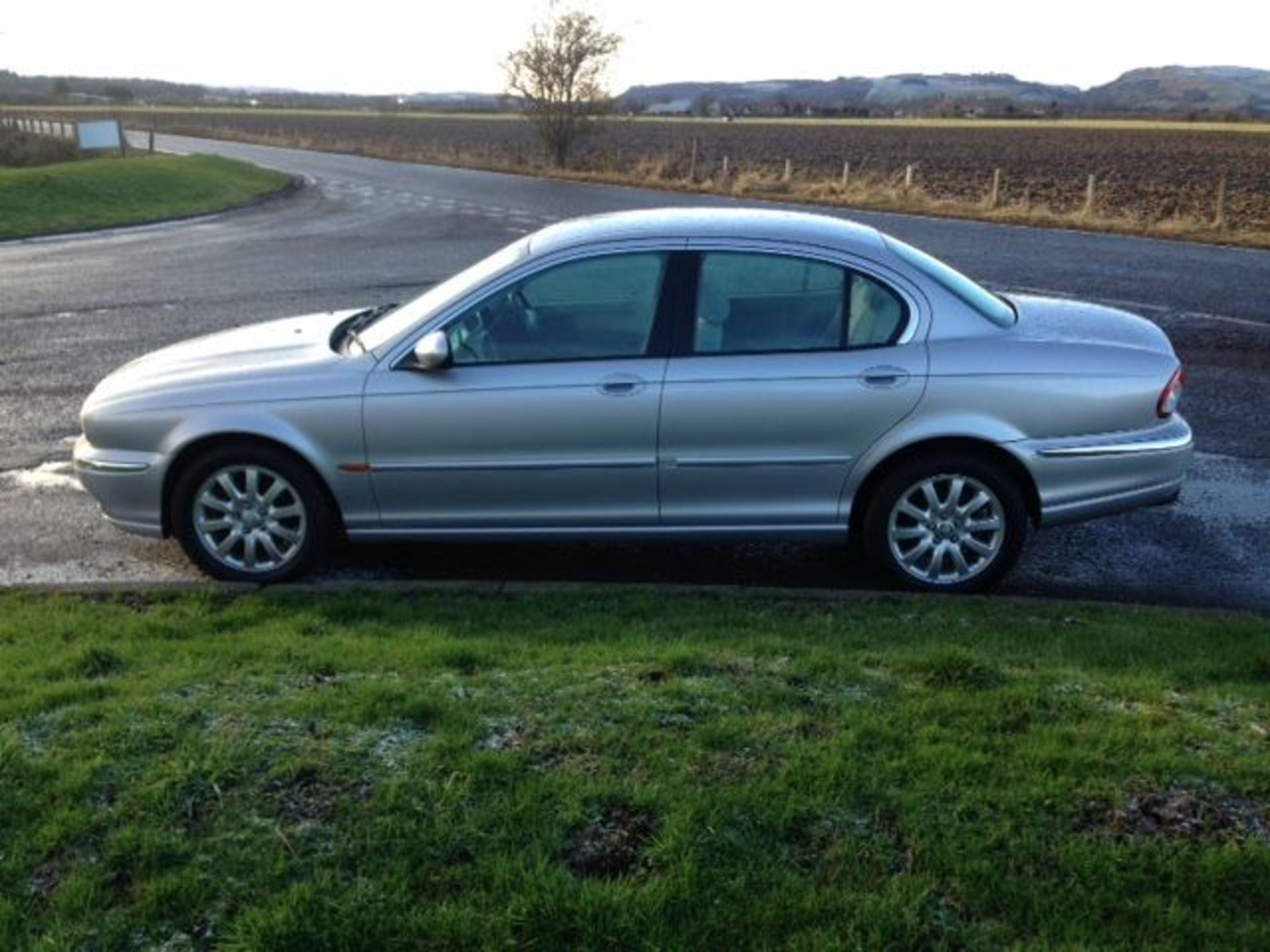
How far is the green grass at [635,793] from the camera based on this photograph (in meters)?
2.89

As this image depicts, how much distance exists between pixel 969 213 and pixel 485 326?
19.4 meters

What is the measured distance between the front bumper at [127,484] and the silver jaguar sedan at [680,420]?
0.01m

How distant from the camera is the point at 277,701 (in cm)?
392

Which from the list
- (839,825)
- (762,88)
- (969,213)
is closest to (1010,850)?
(839,825)

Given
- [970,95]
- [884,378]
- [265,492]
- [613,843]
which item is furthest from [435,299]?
[970,95]

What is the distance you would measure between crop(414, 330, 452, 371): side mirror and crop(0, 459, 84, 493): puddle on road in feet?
9.57

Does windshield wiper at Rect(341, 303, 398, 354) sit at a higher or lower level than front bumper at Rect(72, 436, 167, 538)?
higher

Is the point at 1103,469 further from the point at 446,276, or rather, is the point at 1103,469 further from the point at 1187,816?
the point at 446,276

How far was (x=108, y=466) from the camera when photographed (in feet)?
19.1

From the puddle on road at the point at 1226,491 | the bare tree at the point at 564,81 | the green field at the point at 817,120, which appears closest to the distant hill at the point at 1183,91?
the green field at the point at 817,120

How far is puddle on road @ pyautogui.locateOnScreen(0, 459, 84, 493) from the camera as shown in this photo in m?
7.41

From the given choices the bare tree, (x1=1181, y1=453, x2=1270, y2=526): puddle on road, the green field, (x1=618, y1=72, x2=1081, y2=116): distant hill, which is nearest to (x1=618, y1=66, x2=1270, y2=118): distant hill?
(x1=618, y1=72, x2=1081, y2=116): distant hill

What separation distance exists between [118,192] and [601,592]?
26.4m

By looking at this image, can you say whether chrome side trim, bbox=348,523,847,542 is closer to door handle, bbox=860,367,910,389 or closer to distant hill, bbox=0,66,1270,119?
door handle, bbox=860,367,910,389
